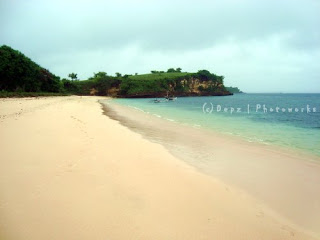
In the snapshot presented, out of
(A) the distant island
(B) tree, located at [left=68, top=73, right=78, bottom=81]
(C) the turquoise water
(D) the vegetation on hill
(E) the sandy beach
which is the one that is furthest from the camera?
(B) tree, located at [left=68, top=73, right=78, bottom=81]

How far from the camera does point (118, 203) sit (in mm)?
3766

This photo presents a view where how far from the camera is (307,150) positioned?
1012 centimetres

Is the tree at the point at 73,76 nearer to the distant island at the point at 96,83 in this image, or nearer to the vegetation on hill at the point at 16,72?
the distant island at the point at 96,83

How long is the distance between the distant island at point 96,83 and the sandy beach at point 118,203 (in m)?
44.2

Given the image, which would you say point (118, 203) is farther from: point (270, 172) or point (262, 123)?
point (262, 123)

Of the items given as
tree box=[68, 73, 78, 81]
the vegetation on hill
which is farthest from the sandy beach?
tree box=[68, 73, 78, 81]

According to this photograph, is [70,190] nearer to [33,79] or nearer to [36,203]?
[36,203]

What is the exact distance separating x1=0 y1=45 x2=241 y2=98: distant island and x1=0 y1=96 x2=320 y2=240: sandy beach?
145 ft

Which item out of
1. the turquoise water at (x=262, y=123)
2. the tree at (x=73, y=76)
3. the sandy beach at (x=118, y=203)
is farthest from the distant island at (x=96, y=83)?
the sandy beach at (x=118, y=203)

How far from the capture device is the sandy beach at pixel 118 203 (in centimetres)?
302

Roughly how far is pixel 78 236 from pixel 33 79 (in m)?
71.1

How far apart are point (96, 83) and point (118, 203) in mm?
127596

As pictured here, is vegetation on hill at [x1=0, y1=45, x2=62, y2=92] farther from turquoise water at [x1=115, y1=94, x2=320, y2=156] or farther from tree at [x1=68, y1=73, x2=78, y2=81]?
tree at [x1=68, y1=73, x2=78, y2=81]

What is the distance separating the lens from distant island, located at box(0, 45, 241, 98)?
183 feet
